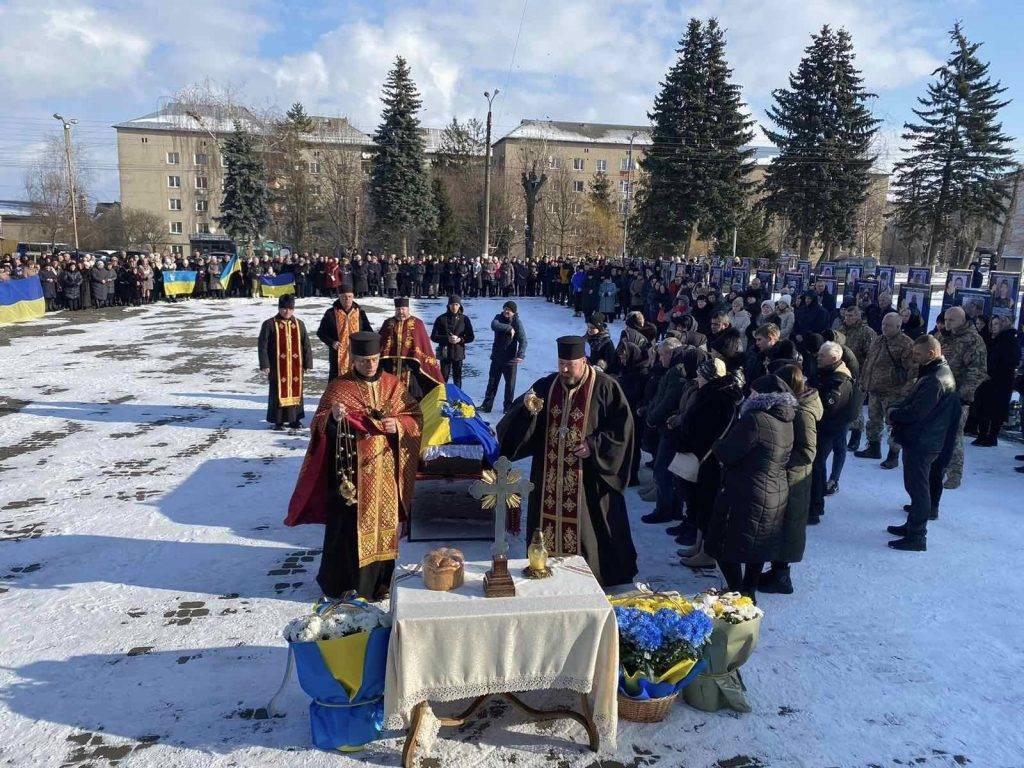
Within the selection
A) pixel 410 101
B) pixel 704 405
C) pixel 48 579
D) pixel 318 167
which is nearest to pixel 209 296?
pixel 410 101

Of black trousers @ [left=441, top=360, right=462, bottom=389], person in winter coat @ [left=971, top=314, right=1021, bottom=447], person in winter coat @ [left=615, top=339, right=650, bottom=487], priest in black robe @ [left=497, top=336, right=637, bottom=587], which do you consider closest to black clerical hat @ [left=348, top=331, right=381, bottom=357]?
priest in black robe @ [left=497, top=336, right=637, bottom=587]

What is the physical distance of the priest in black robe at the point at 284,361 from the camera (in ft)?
35.2

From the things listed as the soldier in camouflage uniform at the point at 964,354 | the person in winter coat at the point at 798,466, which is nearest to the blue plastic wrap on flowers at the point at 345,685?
the person in winter coat at the point at 798,466

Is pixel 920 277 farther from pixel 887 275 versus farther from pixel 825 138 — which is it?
pixel 825 138

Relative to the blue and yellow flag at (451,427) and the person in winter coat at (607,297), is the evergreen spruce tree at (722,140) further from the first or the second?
the blue and yellow flag at (451,427)

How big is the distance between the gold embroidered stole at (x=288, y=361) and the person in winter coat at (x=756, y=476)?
7260 mm

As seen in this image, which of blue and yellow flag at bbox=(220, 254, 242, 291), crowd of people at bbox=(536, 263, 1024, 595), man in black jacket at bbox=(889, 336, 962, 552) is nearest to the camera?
crowd of people at bbox=(536, 263, 1024, 595)

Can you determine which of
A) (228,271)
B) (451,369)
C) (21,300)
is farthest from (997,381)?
(228,271)

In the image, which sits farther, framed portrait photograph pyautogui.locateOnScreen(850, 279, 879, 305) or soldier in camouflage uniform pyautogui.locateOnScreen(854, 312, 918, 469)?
framed portrait photograph pyautogui.locateOnScreen(850, 279, 879, 305)

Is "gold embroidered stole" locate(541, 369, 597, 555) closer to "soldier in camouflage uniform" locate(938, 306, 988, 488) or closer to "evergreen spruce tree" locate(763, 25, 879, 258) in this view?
"soldier in camouflage uniform" locate(938, 306, 988, 488)

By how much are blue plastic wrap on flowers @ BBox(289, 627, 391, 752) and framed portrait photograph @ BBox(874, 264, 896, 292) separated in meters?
13.5

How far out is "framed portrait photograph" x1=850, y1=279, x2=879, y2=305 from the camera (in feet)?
47.3

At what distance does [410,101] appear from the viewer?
145 feet

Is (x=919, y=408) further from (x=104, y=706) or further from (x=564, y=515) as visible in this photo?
(x=104, y=706)
